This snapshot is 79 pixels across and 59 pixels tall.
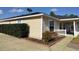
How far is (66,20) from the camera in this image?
1897 centimetres

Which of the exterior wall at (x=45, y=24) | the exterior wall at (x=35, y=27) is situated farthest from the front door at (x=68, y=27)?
the exterior wall at (x=35, y=27)

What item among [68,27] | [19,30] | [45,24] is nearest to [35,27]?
[45,24]

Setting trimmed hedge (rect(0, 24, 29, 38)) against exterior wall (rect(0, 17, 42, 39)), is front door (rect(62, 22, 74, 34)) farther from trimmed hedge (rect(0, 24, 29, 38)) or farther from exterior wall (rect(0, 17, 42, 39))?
trimmed hedge (rect(0, 24, 29, 38))

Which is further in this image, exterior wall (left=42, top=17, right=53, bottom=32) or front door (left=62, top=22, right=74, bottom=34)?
front door (left=62, top=22, right=74, bottom=34)

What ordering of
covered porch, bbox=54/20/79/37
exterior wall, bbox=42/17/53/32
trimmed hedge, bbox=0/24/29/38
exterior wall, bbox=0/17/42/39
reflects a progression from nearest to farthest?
exterior wall, bbox=0/17/42/39 → exterior wall, bbox=42/17/53/32 → trimmed hedge, bbox=0/24/29/38 → covered porch, bbox=54/20/79/37

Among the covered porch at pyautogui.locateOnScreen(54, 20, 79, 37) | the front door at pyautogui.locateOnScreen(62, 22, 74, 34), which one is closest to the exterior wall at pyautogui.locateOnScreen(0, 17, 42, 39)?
the covered porch at pyautogui.locateOnScreen(54, 20, 79, 37)

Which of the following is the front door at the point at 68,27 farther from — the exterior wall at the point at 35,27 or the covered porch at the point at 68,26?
the exterior wall at the point at 35,27

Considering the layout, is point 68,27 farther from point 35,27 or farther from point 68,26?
point 35,27
